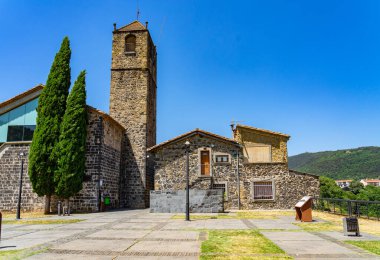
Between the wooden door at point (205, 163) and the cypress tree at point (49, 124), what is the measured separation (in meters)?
10.6

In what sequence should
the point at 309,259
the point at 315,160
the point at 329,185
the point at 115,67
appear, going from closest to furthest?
the point at 309,259
the point at 115,67
the point at 329,185
the point at 315,160

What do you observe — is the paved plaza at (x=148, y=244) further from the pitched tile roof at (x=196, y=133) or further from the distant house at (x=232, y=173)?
the pitched tile roof at (x=196, y=133)

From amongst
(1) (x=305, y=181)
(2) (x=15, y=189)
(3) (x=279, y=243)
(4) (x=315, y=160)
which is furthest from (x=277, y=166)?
(4) (x=315, y=160)

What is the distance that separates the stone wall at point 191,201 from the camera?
19.0m

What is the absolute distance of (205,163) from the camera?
2373cm

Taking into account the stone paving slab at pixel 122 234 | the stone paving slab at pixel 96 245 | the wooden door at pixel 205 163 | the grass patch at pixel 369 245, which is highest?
the wooden door at pixel 205 163

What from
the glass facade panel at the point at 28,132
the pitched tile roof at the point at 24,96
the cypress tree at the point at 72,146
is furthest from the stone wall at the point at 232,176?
the pitched tile roof at the point at 24,96

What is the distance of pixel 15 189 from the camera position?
2112 centimetres

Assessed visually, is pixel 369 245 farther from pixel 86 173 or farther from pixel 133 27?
pixel 133 27

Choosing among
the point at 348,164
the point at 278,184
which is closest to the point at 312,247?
the point at 278,184

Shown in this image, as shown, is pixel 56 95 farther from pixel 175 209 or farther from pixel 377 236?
pixel 377 236

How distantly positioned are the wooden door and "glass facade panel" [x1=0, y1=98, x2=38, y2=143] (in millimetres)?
12783

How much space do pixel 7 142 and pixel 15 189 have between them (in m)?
3.51

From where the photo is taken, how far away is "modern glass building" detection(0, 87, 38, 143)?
866 inches
